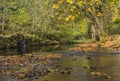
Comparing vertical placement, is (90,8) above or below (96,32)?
above

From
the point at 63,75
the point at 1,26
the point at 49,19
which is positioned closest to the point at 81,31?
the point at 49,19

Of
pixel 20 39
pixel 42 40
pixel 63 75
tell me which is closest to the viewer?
pixel 63 75

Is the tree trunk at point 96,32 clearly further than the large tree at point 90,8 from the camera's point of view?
Yes

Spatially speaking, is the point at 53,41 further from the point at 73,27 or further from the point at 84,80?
the point at 84,80

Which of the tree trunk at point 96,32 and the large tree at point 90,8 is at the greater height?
the large tree at point 90,8

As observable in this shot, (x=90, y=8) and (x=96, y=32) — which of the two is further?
(x=96, y=32)

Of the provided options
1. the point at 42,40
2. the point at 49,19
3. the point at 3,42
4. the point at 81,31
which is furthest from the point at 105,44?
the point at 81,31

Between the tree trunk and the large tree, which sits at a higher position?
the large tree

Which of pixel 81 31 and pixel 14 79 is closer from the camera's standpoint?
pixel 14 79

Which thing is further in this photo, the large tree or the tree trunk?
the tree trunk

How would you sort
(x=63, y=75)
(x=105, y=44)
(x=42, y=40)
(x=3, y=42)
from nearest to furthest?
(x=63, y=75) → (x=105, y=44) → (x=3, y=42) → (x=42, y=40)

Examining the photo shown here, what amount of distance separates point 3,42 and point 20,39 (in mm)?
6386

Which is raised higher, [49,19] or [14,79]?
[49,19]

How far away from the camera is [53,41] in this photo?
229 feet
